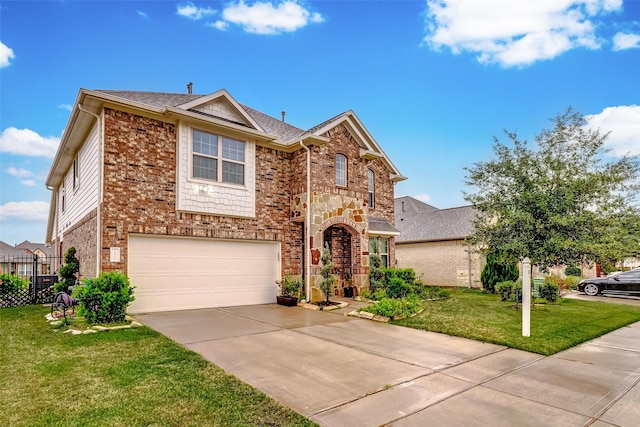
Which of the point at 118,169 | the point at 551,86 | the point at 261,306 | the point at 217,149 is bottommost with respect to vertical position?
the point at 261,306

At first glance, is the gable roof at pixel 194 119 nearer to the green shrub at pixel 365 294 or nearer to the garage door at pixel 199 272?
the garage door at pixel 199 272

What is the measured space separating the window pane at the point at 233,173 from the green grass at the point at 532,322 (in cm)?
674

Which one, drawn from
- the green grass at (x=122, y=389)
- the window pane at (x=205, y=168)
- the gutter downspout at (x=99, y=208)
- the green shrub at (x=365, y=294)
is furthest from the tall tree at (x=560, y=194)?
the gutter downspout at (x=99, y=208)

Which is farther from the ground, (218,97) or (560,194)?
(218,97)

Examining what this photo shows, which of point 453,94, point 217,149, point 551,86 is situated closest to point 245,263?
point 217,149

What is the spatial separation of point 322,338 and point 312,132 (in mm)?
8183

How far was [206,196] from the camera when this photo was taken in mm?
11273

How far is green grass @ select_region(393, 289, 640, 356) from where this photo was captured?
7387mm

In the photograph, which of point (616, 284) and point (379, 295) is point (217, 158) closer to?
point (379, 295)

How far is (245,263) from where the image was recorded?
1241 cm

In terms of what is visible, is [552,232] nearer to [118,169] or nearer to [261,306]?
[261,306]

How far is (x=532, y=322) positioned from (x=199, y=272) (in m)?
9.51

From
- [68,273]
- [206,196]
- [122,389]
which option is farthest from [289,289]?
[122,389]

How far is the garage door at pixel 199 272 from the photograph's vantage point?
408 inches
